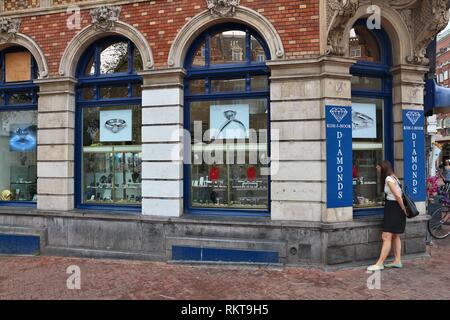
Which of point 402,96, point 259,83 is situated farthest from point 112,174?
point 402,96

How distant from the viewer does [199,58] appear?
28.5ft

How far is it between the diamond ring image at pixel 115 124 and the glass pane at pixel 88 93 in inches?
29.3

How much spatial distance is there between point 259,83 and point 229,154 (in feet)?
5.41

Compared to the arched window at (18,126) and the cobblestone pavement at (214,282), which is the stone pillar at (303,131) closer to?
the cobblestone pavement at (214,282)

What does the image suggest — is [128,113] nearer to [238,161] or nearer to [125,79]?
[125,79]

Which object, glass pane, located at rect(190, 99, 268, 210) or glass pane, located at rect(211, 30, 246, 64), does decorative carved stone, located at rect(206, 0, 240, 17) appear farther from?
glass pane, located at rect(190, 99, 268, 210)

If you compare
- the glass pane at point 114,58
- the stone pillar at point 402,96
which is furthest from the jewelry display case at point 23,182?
the stone pillar at point 402,96

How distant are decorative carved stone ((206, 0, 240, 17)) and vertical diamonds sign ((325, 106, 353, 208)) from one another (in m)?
2.81

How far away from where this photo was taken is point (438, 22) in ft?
26.7

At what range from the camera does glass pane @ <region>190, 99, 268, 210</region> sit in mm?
8383
